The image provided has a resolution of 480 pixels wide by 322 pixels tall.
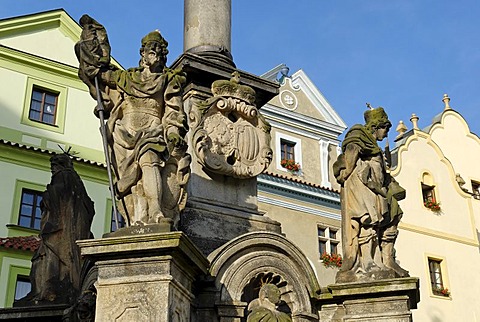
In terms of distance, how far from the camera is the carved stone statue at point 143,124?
6379 mm

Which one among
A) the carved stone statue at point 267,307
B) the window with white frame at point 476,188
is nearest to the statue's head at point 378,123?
the carved stone statue at point 267,307

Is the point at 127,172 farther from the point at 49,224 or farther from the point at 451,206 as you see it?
the point at 451,206

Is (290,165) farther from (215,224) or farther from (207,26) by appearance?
(215,224)

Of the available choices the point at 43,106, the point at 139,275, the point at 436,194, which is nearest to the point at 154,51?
the point at 139,275

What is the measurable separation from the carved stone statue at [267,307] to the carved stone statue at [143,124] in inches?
48.6

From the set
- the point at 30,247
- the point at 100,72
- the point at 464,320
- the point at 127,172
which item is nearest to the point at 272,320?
the point at 127,172

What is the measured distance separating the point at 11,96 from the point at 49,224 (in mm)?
14836

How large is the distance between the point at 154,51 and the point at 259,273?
248 centimetres

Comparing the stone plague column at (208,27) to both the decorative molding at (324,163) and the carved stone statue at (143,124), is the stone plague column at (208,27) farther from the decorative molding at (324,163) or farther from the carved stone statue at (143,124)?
the decorative molding at (324,163)

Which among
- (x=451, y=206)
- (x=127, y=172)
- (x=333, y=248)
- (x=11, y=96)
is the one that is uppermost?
(x=11, y=96)

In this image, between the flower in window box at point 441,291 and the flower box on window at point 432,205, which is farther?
the flower box on window at point 432,205

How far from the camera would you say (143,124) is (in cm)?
693

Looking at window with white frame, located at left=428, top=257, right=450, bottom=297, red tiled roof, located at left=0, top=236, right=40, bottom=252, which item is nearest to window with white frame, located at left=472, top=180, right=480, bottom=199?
window with white frame, located at left=428, top=257, right=450, bottom=297

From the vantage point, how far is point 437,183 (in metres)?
26.5
